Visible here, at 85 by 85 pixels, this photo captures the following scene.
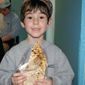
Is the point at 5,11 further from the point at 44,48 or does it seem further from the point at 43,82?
the point at 43,82

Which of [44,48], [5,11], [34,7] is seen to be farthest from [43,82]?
[5,11]

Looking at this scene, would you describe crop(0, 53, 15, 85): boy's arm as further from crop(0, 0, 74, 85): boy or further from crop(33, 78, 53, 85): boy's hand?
crop(33, 78, 53, 85): boy's hand

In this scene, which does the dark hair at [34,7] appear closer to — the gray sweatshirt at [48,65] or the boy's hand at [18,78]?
the gray sweatshirt at [48,65]

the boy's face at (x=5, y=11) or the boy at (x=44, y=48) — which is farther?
the boy's face at (x=5, y=11)

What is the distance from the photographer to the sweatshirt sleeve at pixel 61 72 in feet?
2.41

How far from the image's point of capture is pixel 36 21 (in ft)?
2.49

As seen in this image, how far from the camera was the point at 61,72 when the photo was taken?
2.53 feet

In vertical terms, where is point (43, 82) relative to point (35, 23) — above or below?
below

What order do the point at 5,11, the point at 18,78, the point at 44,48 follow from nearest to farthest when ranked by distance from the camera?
the point at 18,78
the point at 44,48
the point at 5,11

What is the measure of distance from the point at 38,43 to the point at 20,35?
726mm

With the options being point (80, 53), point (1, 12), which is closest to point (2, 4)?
point (1, 12)

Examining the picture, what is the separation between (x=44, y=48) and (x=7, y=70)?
0.98 ft

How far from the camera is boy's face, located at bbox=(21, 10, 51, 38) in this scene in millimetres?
772

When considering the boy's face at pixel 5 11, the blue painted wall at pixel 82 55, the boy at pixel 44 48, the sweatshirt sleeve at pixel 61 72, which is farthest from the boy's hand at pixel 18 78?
the boy's face at pixel 5 11
